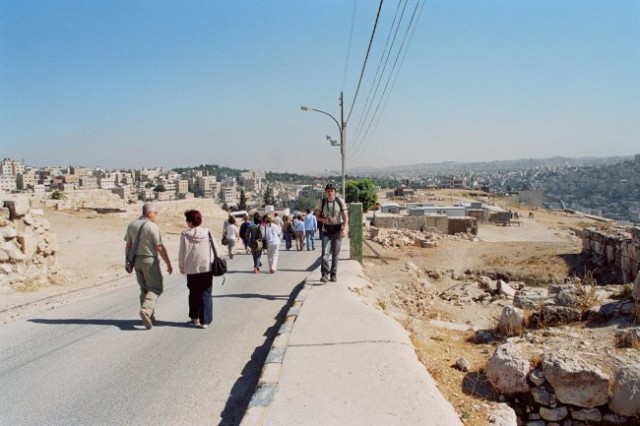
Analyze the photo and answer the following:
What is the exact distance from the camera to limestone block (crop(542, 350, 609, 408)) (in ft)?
14.4

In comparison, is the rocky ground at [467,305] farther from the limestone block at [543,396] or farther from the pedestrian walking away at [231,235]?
the pedestrian walking away at [231,235]

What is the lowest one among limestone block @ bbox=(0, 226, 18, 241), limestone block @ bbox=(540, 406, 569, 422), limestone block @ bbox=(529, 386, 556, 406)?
limestone block @ bbox=(540, 406, 569, 422)

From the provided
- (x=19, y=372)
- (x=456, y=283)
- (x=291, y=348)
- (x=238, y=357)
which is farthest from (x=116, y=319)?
(x=456, y=283)

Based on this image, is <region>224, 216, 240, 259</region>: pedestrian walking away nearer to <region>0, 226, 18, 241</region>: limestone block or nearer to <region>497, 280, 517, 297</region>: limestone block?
<region>0, 226, 18, 241</region>: limestone block

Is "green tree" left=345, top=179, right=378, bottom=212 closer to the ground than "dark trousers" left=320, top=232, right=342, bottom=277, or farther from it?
closer to the ground

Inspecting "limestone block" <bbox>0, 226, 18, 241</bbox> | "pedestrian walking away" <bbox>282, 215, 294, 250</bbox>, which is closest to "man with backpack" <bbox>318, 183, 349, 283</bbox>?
"limestone block" <bbox>0, 226, 18, 241</bbox>

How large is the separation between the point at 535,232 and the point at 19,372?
4683 cm

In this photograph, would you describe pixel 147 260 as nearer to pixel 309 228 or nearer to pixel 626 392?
pixel 626 392

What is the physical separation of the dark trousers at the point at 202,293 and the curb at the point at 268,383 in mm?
1090

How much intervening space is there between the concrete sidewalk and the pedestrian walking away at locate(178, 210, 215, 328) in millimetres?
1115

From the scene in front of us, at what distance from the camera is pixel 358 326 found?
223 inches

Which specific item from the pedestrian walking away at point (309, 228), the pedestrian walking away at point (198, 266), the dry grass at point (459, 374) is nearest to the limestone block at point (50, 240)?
the pedestrian walking away at point (198, 266)

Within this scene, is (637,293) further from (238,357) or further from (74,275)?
(74,275)

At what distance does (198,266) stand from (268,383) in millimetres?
2519
